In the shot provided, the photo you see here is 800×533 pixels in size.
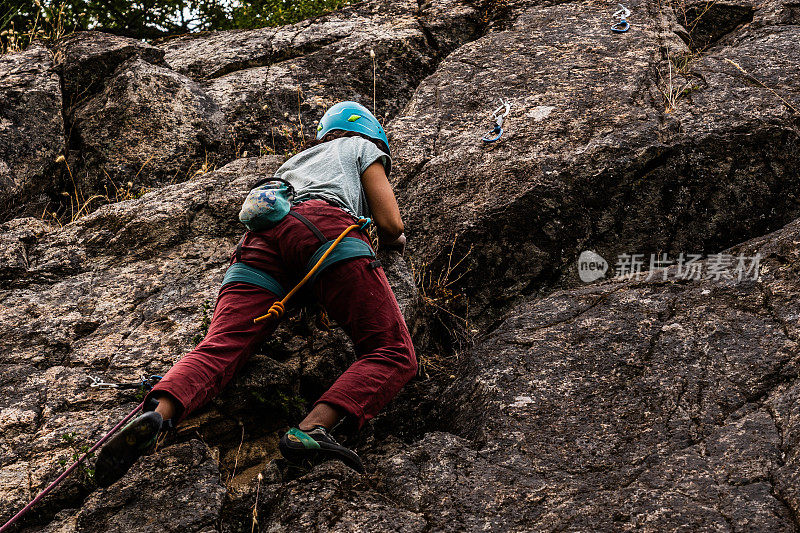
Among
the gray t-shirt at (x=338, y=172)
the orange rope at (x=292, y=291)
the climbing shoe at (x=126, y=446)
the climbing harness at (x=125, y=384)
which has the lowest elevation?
the climbing harness at (x=125, y=384)

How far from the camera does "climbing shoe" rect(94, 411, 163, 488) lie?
280cm

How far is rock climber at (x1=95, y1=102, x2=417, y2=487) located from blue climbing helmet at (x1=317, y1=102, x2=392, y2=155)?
0.22m

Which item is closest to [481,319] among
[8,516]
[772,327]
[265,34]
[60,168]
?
[772,327]

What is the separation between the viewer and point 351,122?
4324mm

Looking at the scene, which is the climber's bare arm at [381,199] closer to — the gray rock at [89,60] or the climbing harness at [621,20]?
the climbing harness at [621,20]

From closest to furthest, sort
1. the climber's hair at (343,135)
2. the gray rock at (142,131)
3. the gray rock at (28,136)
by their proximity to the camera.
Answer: the climber's hair at (343,135), the gray rock at (28,136), the gray rock at (142,131)

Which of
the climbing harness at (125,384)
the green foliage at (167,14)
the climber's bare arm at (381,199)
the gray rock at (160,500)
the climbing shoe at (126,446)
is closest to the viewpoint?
the climbing shoe at (126,446)

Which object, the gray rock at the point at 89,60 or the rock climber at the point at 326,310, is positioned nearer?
the rock climber at the point at 326,310

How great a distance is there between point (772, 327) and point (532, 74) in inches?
131

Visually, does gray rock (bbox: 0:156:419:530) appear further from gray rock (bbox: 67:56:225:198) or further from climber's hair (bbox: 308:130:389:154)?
gray rock (bbox: 67:56:225:198)

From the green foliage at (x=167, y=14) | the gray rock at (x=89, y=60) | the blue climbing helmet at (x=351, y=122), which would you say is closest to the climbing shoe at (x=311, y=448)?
the blue climbing helmet at (x=351, y=122)

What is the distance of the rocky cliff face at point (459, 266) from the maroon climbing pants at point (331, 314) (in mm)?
344

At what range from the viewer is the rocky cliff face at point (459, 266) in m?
3.12

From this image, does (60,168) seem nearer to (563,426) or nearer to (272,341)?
(272,341)
